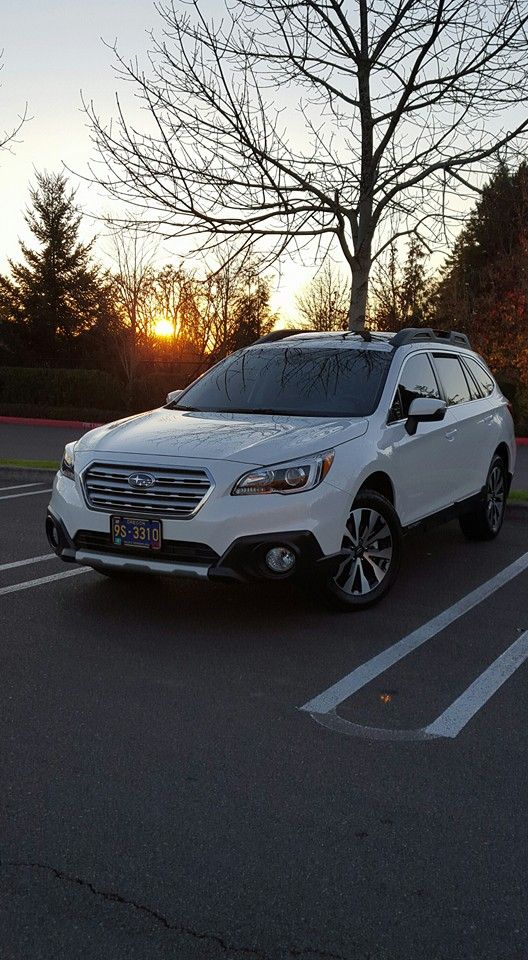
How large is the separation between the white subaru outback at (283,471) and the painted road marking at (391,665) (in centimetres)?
→ 56

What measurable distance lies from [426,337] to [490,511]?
1.91 metres

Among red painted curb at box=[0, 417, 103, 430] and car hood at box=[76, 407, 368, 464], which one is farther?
red painted curb at box=[0, 417, 103, 430]

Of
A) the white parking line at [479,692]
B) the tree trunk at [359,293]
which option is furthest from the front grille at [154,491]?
the tree trunk at [359,293]

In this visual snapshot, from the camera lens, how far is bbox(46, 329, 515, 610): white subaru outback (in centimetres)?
573

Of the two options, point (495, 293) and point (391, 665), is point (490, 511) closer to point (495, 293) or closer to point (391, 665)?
point (391, 665)

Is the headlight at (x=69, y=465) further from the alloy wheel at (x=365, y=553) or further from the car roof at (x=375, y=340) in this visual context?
the car roof at (x=375, y=340)

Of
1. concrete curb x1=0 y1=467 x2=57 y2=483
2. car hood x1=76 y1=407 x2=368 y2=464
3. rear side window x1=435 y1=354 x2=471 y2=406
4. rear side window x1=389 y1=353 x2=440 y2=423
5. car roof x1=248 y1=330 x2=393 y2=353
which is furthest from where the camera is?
concrete curb x1=0 y1=467 x2=57 y2=483

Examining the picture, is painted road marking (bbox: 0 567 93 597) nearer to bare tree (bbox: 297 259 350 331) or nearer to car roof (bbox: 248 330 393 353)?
car roof (bbox: 248 330 393 353)

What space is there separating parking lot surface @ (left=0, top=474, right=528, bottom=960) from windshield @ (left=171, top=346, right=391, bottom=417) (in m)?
1.39

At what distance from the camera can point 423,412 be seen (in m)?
6.87

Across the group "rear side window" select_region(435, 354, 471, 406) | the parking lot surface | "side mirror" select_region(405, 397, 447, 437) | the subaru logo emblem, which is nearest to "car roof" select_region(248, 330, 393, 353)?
"rear side window" select_region(435, 354, 471, 406)

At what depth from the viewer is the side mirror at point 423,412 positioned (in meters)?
6.87

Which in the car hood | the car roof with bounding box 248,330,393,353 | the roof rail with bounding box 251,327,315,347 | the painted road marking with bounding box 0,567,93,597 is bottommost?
the painted road marking with bounding box 0,567,93,597

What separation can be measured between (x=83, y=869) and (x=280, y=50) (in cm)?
961
